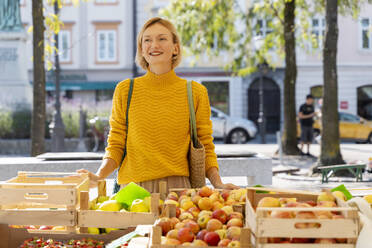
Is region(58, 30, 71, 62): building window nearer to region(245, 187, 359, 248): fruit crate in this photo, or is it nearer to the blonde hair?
the blonde hair

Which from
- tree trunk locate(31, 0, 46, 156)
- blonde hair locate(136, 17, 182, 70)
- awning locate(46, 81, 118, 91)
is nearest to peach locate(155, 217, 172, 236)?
blonde hair locate(136, 17, 182, 70)

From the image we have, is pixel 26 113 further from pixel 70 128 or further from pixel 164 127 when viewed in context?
pixel 164 127

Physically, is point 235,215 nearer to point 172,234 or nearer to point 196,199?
point 196,199

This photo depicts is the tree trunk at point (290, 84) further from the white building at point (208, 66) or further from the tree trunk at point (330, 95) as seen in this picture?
the white building at point (208, 66)

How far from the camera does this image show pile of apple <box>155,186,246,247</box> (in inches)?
92.7

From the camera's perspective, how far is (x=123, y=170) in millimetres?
3455

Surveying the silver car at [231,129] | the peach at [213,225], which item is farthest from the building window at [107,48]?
the peach at [213,225]

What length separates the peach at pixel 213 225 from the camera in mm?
2520

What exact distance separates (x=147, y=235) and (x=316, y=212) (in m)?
0.78

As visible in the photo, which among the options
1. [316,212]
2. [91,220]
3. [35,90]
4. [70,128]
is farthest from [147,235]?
[70,128]

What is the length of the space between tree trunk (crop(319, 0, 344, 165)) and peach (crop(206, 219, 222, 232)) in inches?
369

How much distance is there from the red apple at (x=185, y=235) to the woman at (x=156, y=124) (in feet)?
3.10

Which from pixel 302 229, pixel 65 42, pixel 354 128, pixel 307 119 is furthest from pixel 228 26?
pixel 65 42

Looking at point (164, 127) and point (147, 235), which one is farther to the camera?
point (164, 127)
